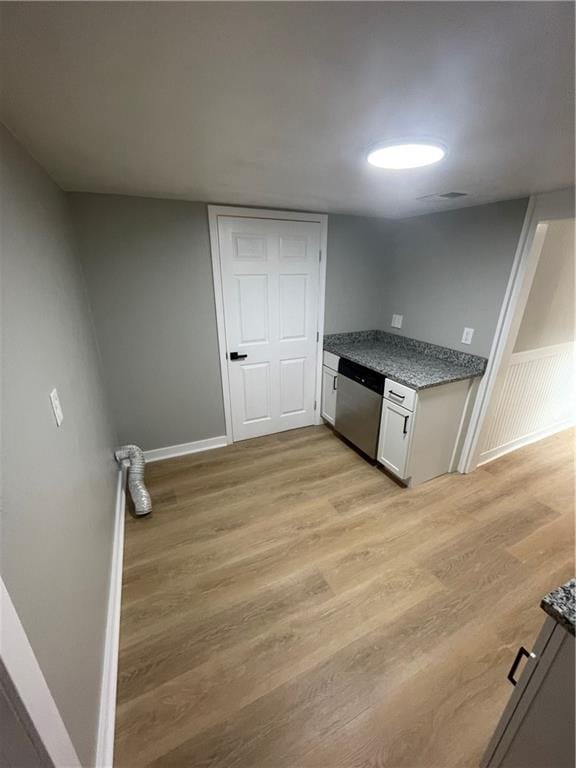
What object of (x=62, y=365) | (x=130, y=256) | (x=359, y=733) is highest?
(x=130, y=256)

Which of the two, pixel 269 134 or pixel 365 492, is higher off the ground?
pixel 269 134

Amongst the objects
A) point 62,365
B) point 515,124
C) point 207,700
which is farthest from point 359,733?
point 515,124

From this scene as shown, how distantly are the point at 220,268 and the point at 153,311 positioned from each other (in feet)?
2.01

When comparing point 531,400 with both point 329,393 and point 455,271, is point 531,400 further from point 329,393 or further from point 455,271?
point 329,393

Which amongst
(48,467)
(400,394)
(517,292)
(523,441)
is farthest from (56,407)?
(523,441)

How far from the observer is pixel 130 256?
210 centimetres

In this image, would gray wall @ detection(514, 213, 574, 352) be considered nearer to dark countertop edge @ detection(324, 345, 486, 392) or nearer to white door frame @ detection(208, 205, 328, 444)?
dark countertop edge @ detection(324, 345, 486, 392)

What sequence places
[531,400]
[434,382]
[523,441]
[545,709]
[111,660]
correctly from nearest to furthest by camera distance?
[545,709] < [111,660] < [434,382] < [531,400] < [523,441]

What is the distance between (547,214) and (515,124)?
3.79 feet

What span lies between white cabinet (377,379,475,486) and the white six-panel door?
97 centimetres

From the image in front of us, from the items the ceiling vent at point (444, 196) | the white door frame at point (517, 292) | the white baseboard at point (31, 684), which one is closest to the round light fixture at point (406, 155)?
the ceiling vent at point (444, 196)

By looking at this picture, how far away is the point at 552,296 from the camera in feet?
7.20

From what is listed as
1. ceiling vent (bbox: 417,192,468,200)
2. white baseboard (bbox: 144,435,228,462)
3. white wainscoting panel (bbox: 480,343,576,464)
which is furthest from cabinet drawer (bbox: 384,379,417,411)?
white baseboard (bbox: 144,435,228,462)

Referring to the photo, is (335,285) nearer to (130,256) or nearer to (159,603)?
(130,256)
